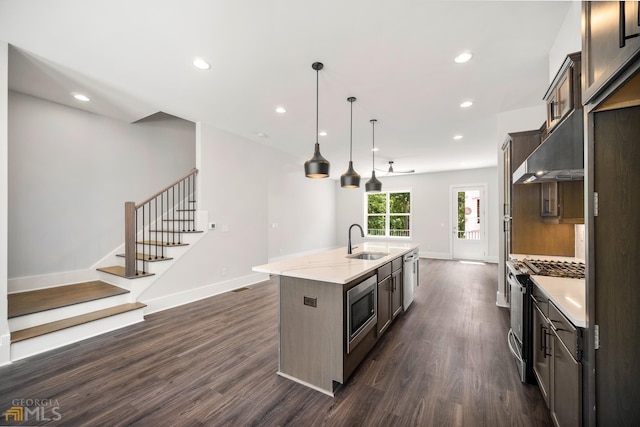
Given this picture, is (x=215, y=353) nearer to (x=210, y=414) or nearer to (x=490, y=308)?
(x=210, y=414)

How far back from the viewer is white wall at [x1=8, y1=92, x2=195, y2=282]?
3.43 m

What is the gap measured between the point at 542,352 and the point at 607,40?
187 centimetres

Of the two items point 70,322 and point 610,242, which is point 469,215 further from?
point 70,322

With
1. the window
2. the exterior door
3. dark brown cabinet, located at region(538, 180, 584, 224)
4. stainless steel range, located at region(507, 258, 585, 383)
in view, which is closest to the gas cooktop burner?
stainless steel range, located at region(507, 258, 585, 383)

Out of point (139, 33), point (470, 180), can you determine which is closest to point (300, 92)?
point (139, 33)

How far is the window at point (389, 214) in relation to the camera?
8797 mm

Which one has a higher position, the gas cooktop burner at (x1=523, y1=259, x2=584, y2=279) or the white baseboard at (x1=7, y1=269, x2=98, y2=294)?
the gas cooktop burner at (x1=523, y1=259, x2=584, y2=279)

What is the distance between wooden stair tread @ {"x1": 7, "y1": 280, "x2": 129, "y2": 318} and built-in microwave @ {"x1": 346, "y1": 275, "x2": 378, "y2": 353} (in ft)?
10.3

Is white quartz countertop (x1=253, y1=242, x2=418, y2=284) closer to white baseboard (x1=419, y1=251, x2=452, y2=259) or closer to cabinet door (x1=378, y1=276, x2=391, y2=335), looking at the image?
cabinet door (x1=378, y1=276, x2=391, y2=335)

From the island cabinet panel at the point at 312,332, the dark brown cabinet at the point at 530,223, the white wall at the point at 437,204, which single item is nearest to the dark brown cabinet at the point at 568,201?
the dark brown cabinet at the point at 530,223

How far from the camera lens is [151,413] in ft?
5.74

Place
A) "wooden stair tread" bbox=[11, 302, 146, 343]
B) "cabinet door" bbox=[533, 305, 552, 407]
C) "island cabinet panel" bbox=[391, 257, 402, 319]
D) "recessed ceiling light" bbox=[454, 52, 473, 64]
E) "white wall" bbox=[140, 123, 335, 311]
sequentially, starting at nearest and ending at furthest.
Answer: "cabinet door" bbox=[533, 305, 552, 407]
"recessed ceiling light" bbox=[454, 52, 473, 64]
"wooden stair tread" bbox=[11, 302, 146, 343]
"island cabinet panel" bbox=[391, 257, 402, 319]
"white wall" bbox=[140, 123, 335, 311]

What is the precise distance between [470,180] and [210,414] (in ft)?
27.5

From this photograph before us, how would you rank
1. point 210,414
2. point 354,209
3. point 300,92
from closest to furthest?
point 210,414, point 300,92, point 354,209
